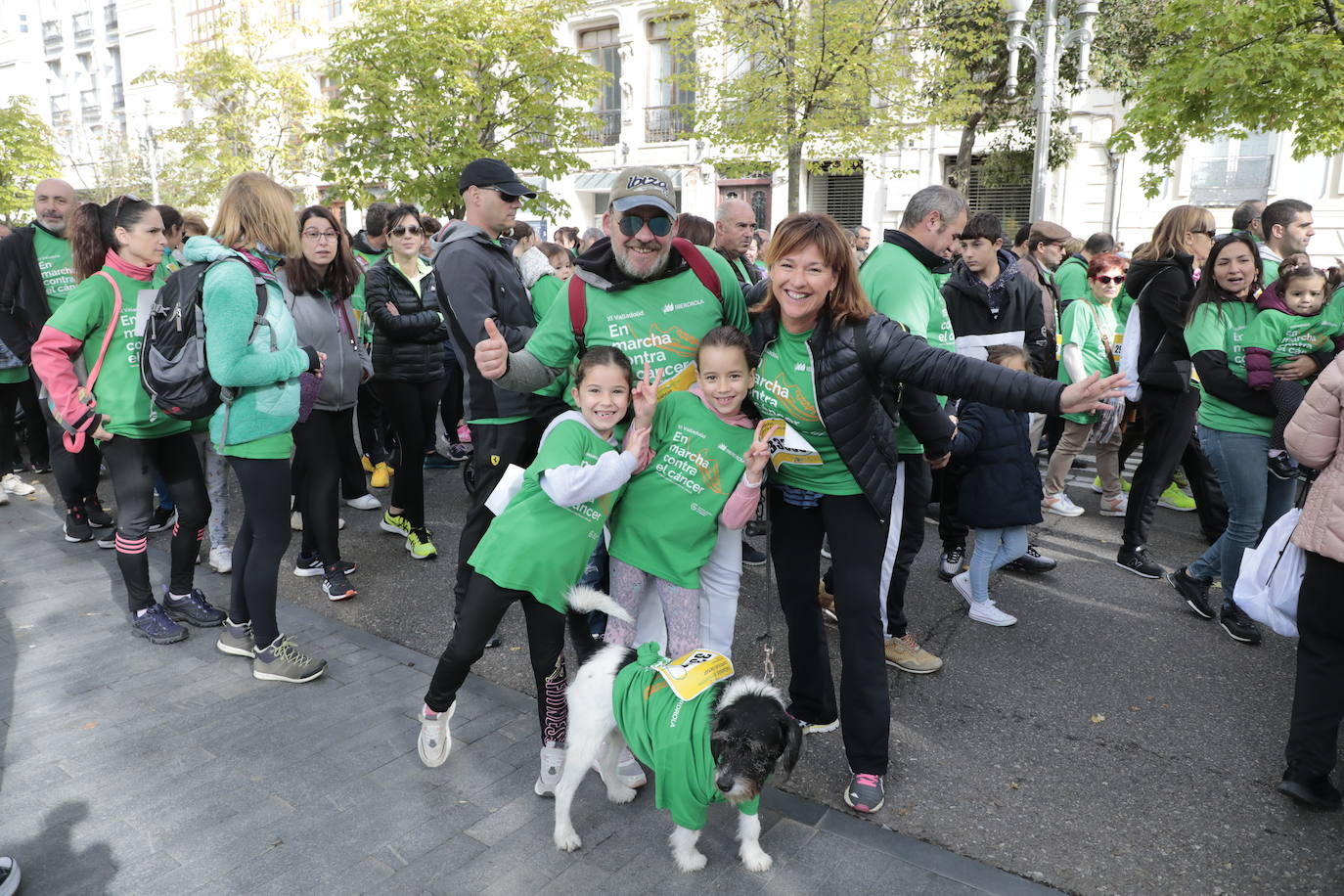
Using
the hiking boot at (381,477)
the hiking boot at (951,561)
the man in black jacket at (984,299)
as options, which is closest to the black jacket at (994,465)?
the man in black jacket at (984,299)

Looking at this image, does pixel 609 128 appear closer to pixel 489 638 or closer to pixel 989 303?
pixel 989 303

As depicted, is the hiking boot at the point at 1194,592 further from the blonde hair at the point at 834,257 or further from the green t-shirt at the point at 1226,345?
the blonde hair at the point at 834,257

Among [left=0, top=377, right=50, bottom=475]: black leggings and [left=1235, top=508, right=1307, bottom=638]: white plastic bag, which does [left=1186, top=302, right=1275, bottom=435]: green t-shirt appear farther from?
[left=0, top=377, right=50, bottom=475]: black leggings

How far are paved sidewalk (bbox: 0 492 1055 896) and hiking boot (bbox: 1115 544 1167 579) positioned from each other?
3.24 metres

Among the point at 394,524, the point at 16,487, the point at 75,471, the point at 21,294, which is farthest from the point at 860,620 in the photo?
the point at 16,487

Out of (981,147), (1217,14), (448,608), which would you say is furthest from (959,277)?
(981,147)

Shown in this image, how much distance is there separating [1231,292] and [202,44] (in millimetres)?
33960

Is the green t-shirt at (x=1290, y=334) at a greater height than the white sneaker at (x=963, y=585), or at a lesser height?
greater

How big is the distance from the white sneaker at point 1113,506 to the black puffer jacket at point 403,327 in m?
4.96

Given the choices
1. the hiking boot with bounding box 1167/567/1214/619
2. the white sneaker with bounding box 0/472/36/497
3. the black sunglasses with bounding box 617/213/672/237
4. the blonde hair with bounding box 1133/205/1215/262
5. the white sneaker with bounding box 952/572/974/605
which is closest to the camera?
the black sunglasses with bounding box 617/213/672/237

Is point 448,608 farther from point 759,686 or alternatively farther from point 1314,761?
point 1314,761

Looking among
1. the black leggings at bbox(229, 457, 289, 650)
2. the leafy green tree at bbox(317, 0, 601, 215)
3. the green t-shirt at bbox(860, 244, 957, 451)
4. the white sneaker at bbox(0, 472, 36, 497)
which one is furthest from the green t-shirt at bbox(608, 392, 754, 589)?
the leafy green tree at bbox(317, 0, 601, 215)

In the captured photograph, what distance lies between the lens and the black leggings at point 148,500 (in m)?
4.42

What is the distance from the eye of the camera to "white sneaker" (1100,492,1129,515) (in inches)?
262
